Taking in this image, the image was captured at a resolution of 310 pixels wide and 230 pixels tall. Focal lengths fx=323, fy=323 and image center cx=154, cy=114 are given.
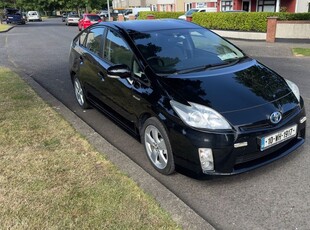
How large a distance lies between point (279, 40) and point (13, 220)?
1553 centimetres

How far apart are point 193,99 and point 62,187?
1.59 meters

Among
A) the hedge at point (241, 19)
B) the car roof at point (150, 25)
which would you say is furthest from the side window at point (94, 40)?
the hedge at point (241, 19)

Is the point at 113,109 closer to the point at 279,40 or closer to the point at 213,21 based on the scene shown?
the point at 279,40

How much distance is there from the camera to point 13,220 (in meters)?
2.79

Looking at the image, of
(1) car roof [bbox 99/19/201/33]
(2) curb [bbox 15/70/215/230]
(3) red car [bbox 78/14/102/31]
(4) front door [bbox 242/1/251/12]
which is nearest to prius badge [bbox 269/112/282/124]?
(2) curb [bbox 15/70/215/230]

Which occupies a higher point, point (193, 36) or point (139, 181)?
point (193, 36)

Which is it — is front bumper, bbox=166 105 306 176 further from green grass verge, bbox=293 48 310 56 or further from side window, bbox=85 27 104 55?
green grass verge, bbox=293 48 310 56

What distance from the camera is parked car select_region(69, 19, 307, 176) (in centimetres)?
→ 309

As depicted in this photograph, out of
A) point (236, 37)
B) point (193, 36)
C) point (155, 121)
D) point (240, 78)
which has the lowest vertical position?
point (236, 37)

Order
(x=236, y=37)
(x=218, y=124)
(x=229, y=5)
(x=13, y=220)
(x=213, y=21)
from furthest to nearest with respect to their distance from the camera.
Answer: (x=229, y=5), (x=213, y=21), (x=236, y=37), (x=218, y=124), (x=13, y=220)

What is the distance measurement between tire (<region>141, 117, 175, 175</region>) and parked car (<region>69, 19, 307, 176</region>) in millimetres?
11

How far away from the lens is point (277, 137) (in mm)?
3240

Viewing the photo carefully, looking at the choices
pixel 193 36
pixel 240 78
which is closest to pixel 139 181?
pixel 240 78

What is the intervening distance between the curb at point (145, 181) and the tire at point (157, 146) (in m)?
0.19
